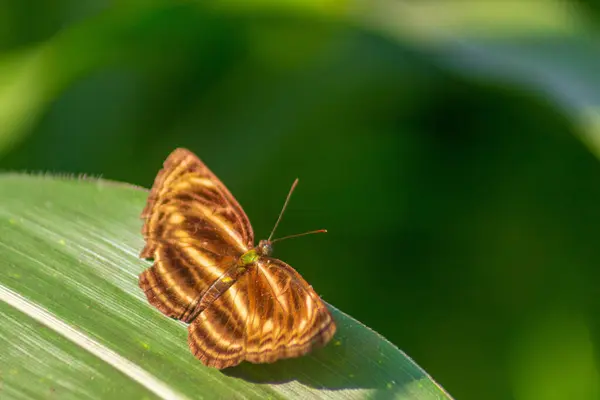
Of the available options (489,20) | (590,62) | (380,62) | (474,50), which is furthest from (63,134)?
(590,62)

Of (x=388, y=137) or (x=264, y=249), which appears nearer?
(x=264, y=249)

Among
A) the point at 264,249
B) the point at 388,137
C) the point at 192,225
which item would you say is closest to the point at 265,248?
the point at 264,249

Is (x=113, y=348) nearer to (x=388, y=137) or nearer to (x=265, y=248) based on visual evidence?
(x=265, y=248)

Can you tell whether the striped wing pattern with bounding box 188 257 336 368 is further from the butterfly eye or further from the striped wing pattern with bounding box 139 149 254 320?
the striped wing pattern with bounding box 139 149 254 320

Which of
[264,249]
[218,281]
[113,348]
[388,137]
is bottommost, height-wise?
[113,348]

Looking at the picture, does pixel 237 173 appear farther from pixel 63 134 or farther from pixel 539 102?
pixel 539 102

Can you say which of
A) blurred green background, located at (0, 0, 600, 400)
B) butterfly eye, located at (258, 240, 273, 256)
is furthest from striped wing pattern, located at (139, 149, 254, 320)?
blurred green background, located at (0, 0, 600, 400)

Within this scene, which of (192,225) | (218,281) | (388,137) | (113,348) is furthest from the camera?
Result: (388,137)
